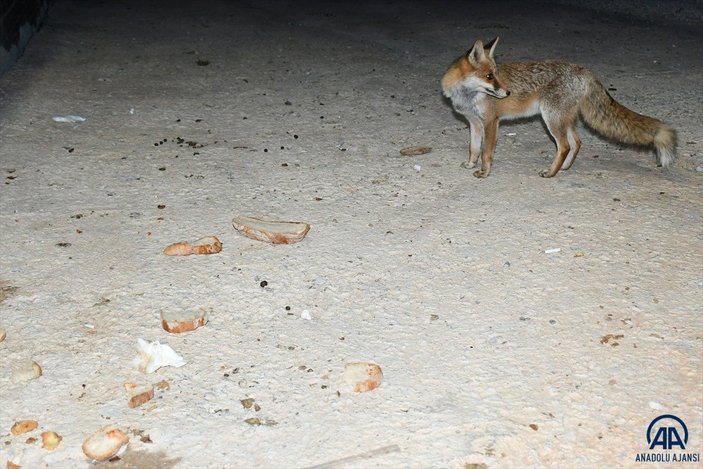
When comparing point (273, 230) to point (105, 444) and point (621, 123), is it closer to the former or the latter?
point (105, 444)

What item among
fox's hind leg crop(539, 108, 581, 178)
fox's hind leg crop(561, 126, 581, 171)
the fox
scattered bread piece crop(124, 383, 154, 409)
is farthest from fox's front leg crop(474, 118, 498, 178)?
scattered bread piece crop(124, 383, 154, 409)

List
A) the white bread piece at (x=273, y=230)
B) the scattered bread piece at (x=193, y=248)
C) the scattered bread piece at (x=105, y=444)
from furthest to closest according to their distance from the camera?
the white bread piece at (x=273, y=230) < the scattered bread piece at (x=193, y=248) < the scattered bread piece at (x=105, y=444)

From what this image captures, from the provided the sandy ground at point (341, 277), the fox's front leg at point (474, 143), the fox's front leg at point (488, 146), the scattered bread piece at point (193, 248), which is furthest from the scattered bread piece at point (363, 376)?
the fox's front leg at point (474, 143)

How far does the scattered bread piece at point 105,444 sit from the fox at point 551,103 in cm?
316

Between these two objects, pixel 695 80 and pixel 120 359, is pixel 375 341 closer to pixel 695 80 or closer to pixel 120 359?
pixel 120 359

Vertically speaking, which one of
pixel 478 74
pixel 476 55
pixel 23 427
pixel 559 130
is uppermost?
pixel 476 55

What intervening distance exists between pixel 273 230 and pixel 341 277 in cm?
59

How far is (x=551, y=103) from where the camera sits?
5238 millimetres

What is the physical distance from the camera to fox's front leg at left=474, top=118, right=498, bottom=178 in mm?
5266

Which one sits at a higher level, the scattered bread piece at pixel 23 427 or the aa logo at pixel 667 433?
the aa logo at pixel 667 433

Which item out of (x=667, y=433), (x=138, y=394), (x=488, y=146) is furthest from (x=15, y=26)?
(x=667, y=433)

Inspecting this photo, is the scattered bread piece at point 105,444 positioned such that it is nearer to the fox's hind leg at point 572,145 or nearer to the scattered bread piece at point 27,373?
the scattered bread piece at point 27,373

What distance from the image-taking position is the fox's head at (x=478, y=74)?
5086 millimetres

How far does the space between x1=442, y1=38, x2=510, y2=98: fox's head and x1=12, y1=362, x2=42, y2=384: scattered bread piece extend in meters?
3.19
